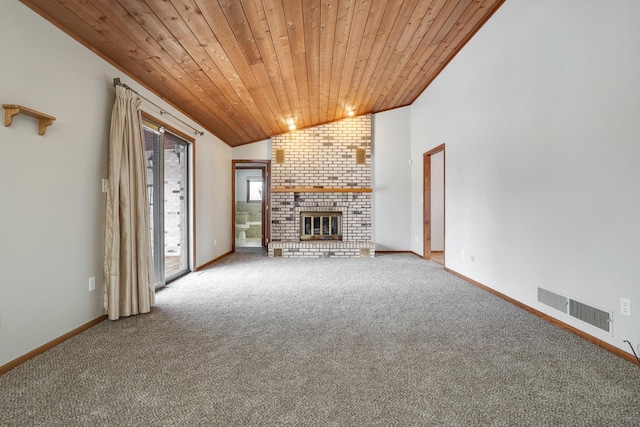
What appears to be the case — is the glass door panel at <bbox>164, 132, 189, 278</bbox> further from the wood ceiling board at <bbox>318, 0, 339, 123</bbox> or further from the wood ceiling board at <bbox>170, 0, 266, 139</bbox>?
the wood ceiling board at <bbox>318, 0, 339, 123</bbox>

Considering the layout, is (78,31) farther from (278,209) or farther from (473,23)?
(278,209)

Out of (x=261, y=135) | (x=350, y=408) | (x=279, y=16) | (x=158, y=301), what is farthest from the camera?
(x=261, y=135)

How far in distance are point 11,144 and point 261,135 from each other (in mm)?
4638

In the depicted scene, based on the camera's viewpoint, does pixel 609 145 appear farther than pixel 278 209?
No

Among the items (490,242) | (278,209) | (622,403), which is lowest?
(622,403)

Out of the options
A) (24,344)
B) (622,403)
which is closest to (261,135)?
(24,344)

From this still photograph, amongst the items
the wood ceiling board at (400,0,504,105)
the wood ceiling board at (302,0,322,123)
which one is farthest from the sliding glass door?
the wood ceiling board at (400,0,504,105)

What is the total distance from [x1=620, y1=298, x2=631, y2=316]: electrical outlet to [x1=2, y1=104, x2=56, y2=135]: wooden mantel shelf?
12.8ft

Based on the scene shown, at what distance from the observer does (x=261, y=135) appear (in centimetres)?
632

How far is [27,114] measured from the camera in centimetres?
195

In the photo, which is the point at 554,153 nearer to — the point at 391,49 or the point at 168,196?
the point at 391,49

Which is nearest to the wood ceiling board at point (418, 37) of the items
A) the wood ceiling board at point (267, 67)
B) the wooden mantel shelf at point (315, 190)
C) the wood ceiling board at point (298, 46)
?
the wood ceiling board at point (298, 46)

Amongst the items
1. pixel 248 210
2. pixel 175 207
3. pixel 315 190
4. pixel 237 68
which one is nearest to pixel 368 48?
pixel 237 68

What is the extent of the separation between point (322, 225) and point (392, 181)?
1.73 meters
